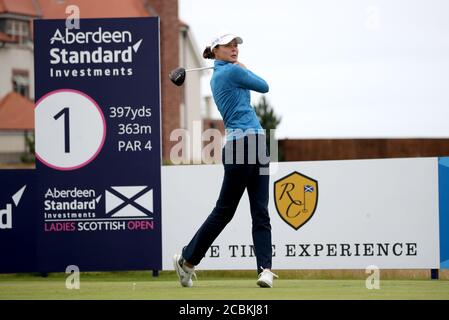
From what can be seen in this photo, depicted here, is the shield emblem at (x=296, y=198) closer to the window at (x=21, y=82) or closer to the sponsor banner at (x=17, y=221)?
the sponsor banner at (x=17, y=221)

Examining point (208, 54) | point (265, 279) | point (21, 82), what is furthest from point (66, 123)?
point (21, 82)

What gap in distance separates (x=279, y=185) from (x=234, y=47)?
10.2 ft

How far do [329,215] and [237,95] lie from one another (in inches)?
123

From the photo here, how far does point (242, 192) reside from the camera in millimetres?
8109

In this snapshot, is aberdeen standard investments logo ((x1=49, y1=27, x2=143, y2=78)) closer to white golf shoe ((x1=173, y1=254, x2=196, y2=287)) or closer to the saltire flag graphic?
the saltire flag graphic

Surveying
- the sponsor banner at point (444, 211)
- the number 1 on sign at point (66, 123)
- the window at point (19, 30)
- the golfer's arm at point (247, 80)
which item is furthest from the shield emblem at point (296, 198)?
the window at point (19, 30)

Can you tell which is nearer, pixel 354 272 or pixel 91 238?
pixel 91 238

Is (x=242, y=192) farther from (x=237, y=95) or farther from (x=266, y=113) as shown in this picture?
(x=266, y=113)

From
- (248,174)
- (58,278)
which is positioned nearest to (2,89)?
(58,278)

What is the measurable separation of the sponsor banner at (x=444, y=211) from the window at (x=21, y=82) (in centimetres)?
4600

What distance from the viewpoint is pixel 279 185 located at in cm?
1095

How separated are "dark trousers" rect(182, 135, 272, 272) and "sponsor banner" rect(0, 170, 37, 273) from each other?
324cm

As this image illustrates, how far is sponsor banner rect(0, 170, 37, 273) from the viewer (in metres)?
10.9
